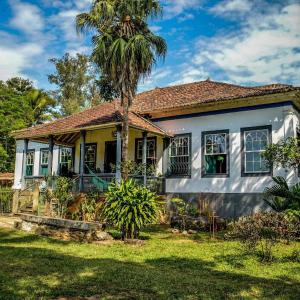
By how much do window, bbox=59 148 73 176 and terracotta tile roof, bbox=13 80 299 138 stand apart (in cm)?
278

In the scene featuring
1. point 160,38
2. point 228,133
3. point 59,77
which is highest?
point 59,77

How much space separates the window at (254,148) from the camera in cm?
1496

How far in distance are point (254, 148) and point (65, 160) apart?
12.2 metres

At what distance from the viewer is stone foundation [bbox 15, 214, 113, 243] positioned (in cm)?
1062

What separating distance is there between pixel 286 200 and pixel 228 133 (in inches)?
208

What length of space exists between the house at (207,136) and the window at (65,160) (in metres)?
2.20

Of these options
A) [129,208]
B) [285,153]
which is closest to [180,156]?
[285,153]

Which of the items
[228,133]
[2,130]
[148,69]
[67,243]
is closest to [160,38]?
[148,69]

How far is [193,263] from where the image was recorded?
8047 mm

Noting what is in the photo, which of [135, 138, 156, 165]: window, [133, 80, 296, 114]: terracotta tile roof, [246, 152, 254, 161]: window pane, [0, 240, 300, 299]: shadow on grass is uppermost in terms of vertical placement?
[133, 80, 296, 114]: terracotta tile roof

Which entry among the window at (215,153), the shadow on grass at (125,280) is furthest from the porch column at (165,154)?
the shadow on grass at (125,280)

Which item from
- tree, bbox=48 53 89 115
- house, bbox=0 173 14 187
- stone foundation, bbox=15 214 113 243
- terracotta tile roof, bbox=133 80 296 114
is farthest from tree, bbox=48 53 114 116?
stone foundation, bbox=15 214 113 243

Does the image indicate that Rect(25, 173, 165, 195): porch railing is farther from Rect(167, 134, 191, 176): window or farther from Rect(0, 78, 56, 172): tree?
Rect(0, 78, 56, 172): tree

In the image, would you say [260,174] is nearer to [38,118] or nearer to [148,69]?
[148,69]
